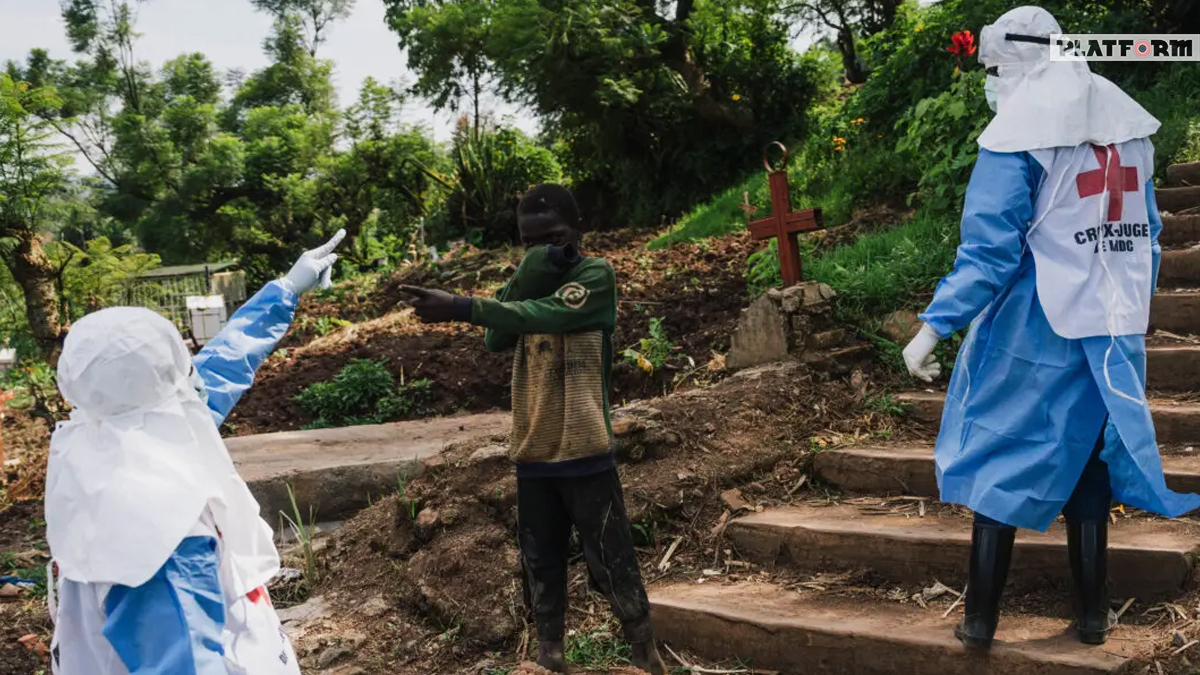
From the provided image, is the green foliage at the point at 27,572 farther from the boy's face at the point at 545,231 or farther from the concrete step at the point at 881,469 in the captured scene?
the concrete step at the point at 881,469

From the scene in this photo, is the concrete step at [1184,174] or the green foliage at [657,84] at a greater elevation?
the green foliage at [657,84]

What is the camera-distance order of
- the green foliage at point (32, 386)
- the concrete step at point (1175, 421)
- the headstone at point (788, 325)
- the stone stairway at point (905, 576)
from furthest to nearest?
the green foliage at point (32, 386) < the headstone at point (788, 325) < the concrete step at point (1175, 421) < the stone stairway at point (905, 576)

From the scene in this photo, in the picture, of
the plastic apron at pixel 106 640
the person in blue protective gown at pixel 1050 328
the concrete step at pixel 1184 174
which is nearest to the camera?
the plastic apron at pixel 106 640

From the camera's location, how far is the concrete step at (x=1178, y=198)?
5988 mm

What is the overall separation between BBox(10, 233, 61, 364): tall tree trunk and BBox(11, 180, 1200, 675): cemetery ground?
352 centimetres

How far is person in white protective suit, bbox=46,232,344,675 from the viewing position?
208 centimetres

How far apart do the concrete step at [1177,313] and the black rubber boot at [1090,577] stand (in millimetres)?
2318

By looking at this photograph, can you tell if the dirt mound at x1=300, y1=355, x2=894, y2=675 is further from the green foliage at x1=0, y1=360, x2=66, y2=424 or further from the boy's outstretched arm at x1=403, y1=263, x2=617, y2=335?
the green foliage at x1=0, y1=360, x2=66, y2=424

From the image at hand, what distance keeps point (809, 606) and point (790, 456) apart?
1073 millimetres

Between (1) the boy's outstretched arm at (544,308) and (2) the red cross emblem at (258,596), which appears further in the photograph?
(1) the boy's outstretched arm at (544,308)

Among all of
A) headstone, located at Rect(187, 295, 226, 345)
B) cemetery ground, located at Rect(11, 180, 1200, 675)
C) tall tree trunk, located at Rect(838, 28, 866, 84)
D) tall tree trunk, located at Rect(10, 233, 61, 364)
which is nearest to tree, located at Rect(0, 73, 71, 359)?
tall tree trunk, located at Rect(10, 233, 61, 364)

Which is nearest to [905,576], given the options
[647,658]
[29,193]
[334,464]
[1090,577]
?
[1090,577]

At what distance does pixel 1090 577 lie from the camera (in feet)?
9.90

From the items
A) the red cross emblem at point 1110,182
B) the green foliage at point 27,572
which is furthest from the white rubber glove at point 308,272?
the green foliage at point 27,572
